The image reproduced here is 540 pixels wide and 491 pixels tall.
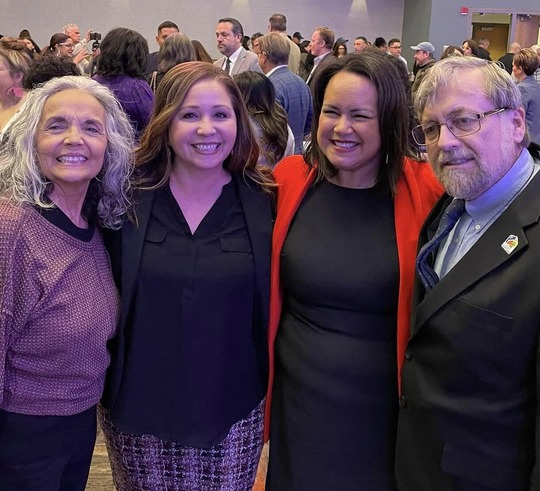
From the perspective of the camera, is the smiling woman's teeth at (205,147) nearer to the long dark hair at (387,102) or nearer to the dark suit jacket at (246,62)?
the long dark hair at (387,102)

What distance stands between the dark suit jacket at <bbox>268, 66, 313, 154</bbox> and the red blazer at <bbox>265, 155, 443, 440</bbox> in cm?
267

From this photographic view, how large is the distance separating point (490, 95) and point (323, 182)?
0.67 m

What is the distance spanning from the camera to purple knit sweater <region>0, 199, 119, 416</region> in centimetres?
162

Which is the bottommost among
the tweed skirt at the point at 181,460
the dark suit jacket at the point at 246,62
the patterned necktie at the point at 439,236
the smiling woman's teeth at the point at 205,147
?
the tweed skirt at the point at 181,460

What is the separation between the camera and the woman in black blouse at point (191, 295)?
189 centimetres

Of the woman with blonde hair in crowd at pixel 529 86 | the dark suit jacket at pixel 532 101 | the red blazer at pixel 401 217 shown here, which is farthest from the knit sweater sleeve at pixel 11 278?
the dark suit jacket at pixel 532 101

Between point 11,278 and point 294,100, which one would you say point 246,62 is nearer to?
point 294,100

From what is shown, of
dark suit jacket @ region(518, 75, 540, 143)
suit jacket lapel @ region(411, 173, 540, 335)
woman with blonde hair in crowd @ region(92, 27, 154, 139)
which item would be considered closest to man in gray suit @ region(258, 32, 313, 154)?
woman with blonde hair in crowd @ region(92, 27, 154, 139)

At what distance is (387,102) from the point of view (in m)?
1.84

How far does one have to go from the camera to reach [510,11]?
13.6m

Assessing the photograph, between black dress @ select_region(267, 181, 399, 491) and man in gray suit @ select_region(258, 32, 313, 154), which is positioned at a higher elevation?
man in gray suit @ select_region(258, 32, 313, 154)

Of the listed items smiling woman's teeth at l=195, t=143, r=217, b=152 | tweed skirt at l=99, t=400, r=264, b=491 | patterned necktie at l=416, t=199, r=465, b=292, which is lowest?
tweed skirt at l=99, t=400, r=264, b=491

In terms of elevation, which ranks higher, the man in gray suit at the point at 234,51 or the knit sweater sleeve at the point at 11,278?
the man in gray suit at the point at 234,51

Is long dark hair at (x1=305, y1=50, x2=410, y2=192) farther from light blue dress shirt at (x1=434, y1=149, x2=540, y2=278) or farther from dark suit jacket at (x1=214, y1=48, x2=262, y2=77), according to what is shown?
dark suit jacket at (x1=214, y1=48, x2=262, y2=77)
